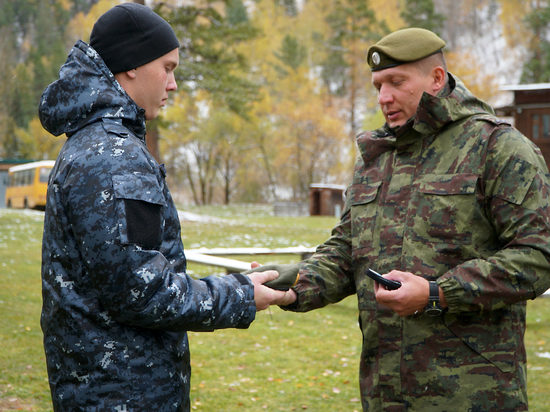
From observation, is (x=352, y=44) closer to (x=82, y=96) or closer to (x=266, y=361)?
(x=266, y=361)

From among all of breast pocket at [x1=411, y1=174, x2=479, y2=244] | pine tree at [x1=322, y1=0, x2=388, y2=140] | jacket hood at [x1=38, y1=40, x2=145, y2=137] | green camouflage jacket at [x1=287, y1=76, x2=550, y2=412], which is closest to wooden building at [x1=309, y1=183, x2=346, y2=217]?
pine tree at [x1=322, y1=0, x2=388, y2=140]

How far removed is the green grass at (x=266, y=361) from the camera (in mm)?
4957

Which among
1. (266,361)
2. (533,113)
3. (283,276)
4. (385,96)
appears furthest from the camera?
(533,113)

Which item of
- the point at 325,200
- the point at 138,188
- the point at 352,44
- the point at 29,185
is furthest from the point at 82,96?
the point at 352,44

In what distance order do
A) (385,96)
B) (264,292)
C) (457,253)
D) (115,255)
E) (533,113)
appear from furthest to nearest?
(533,113)
(385,96)
(457,253)
(264,292)
(115,255)

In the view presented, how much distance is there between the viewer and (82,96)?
1956 mm

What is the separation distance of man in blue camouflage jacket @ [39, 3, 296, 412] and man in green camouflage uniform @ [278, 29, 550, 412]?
78cm

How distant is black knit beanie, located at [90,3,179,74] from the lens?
81.6 inches

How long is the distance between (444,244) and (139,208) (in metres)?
1.35

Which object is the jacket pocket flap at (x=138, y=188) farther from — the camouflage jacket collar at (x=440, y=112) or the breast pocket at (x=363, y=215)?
the camouflage jacket collar at (x=440, y=112)

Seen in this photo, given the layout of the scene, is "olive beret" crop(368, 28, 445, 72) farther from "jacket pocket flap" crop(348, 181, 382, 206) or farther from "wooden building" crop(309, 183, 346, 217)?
"wooden building" crop(309, 183, 346, 217)

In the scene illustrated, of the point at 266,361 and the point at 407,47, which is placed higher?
the point at 407,47

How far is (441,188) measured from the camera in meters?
2.44

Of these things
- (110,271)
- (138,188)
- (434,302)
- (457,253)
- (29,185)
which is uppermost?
(138,188)
